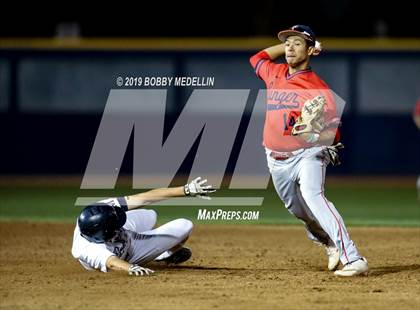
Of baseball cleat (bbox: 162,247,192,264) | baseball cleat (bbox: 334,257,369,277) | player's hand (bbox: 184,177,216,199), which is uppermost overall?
player's hand (bbox: 184,177,216,199)

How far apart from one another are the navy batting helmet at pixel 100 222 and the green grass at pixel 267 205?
536 centimetres

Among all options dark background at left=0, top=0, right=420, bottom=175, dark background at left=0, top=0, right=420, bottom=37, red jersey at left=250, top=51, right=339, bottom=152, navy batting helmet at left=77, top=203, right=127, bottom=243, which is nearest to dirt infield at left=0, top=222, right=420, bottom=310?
navy batting helmet at left=77, top=203, right=127, bottom=243

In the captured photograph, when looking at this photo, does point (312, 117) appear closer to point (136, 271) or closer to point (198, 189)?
point (198, 189)

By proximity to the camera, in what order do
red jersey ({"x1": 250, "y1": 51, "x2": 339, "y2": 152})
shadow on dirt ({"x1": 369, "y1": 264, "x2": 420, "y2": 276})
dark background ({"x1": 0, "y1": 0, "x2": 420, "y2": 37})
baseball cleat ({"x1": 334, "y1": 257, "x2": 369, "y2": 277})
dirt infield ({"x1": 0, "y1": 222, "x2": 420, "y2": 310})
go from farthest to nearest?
dark background ({"x1": 0, "y1": 0, "x2": 420, "y2": 37}), shadow on dirt ({"x1": 369, "y1": 264, "x2": 420, "y2": 276}), red jersey ({"x1": 250, "y1": 51, "x2": 339, "y2": 152}), baseball cleat ({"x1": 334, "y1": 257, "x2": 369, "y2": 277}), dirt infield ({"x1": 0, "y1": 222, "x2": 420, "y2": 310})

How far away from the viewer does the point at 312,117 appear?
7.92 meters

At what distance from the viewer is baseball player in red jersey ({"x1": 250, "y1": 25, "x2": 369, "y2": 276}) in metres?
7.88

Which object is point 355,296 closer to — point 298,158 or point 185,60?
point 298,158

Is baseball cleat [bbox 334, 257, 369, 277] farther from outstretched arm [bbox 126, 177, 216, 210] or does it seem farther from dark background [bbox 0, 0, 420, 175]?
dark background [bbox 0, 0, 420, 175]

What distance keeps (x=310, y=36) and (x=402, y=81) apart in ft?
43.5

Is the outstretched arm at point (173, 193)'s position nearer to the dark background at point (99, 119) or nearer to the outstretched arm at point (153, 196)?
the outstretched arm at point (153, 196)

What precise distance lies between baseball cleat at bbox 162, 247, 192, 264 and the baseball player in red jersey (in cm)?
123

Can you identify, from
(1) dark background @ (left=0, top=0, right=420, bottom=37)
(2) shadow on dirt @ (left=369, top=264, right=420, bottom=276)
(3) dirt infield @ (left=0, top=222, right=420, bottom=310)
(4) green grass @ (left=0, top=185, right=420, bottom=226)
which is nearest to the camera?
(3) dirt infield @ (left=0, top=222, right=420, bottom=310)

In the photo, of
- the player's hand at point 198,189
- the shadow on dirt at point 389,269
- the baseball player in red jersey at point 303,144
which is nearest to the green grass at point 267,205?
the shadow on dirt at point 389,269

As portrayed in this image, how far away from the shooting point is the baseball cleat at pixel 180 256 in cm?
890
